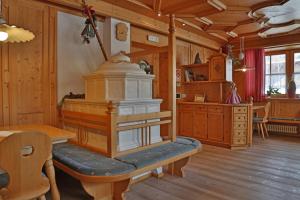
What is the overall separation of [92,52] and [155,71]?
1.67 m

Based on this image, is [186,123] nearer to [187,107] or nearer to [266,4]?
Result: [187,107]

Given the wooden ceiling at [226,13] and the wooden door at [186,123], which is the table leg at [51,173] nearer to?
the wooden ceiling at [226,13]

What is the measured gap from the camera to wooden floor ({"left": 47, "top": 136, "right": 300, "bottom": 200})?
8.59 feet

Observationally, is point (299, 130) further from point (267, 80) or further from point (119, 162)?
point (119, 162)

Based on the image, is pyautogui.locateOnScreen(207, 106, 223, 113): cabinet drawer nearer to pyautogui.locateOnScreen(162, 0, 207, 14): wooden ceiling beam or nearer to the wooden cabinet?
the wooden cabinet

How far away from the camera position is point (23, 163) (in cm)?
167

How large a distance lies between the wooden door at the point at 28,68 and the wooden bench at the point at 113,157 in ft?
1.73

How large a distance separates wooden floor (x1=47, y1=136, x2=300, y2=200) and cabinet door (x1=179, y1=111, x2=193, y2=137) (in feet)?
4.10

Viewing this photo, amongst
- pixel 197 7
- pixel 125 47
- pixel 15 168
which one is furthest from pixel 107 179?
pixel 197 7

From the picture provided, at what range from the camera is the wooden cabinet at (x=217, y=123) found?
15.5ft

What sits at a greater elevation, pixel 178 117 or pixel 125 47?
pixel 125 47

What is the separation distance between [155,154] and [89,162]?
678 millimetres

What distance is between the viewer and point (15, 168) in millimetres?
1639

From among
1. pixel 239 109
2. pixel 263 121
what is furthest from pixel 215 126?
pixel 263 121
